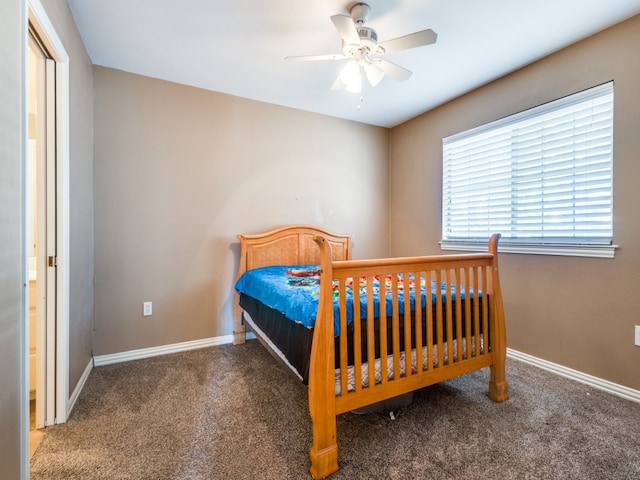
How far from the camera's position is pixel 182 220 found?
8.98 feet

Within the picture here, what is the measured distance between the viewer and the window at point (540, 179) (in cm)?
207

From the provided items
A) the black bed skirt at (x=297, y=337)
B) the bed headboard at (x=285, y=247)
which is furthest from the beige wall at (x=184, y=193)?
the black bed skirt at (x=297, y=337)

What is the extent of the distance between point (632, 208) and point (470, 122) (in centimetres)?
147

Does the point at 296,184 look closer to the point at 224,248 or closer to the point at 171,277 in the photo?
the point at 224,248

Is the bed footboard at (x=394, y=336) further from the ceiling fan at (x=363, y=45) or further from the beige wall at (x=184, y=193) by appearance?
the beige wall at (x=184, y=193)

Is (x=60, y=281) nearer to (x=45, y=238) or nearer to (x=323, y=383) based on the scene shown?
(x=45, y=238)

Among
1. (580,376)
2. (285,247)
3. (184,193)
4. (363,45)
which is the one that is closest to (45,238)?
(184,193)

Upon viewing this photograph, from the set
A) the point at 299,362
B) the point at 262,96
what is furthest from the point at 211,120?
the point at 299,362

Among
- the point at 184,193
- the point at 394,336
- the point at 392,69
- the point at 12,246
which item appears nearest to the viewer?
the point at 12,246

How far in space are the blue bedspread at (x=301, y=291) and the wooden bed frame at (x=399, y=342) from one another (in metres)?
0.06

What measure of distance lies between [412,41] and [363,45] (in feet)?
0.97

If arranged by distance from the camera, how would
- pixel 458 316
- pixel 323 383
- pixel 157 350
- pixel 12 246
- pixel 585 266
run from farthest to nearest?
pixel 157 350 → pixel 585 266 → pixel 458 316 → pixel 323 383 → pixel 12 246

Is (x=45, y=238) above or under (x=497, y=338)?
above

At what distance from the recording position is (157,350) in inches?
104
